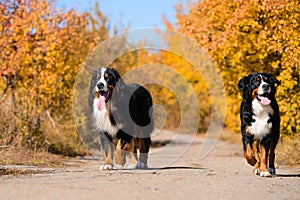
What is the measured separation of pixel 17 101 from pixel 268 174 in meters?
8.26

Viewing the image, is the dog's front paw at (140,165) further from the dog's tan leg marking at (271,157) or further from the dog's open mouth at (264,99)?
the dog's open mouth at (264,99)

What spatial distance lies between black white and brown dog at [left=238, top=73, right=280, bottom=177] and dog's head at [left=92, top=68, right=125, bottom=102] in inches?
94.2

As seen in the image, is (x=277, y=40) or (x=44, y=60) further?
(x=44, y=60)

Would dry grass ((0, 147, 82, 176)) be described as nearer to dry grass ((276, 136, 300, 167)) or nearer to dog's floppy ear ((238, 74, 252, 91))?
dog's floppy ear ((238, 74, 252, 91))

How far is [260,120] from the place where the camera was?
9664 mm

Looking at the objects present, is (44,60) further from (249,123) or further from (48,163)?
(249,123)

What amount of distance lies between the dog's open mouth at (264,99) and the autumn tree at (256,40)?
3.91 meters

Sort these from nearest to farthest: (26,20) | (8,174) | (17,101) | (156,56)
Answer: (8,174) < (17,101) < (26,20) < (156,56)

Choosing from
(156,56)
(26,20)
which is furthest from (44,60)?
(156,56)

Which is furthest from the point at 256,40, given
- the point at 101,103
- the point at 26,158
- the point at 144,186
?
the point at 144,186

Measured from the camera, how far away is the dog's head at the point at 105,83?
31.7ft

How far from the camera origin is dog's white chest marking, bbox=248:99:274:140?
962 cm

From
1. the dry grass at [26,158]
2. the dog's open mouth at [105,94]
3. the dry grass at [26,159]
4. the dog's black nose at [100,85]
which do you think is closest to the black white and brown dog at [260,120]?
the dog's open mouth at [105,94]

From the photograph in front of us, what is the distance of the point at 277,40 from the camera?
1420cm
